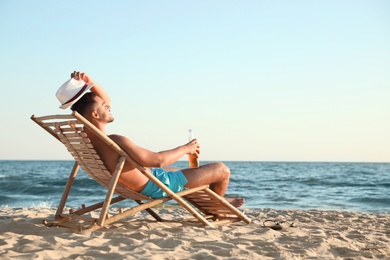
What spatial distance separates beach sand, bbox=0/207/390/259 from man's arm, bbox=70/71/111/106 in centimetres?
117

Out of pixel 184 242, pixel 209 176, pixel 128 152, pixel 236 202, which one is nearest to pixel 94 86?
pixel 128 152

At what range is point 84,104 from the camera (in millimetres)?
4156

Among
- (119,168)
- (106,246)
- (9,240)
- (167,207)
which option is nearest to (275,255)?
(106,246)

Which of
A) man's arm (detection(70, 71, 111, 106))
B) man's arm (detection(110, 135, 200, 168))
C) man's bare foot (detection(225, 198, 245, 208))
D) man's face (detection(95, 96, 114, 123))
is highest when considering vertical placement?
man's arm (detection(70, 71, 111, 106))

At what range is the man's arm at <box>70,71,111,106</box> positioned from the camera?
4327 millimetres

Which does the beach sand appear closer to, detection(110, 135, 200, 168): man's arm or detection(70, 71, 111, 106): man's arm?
detection(110, 135, 200, 168): man's arm

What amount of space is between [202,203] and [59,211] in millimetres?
1404

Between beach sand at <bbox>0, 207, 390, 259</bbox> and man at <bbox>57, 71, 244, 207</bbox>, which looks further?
man at <bbox>57, 71, 244, 207</bbox>

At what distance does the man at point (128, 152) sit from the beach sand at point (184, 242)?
41 cm

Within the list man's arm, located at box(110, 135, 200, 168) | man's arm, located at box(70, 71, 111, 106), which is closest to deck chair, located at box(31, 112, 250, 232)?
man's arm, located at box(110, 135, 200, 168)

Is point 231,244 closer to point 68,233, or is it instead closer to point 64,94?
point 68,233

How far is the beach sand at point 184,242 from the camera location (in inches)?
131

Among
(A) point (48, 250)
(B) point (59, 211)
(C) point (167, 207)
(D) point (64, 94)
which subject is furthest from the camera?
(C) point (167, 207)

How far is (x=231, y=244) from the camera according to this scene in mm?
3617
